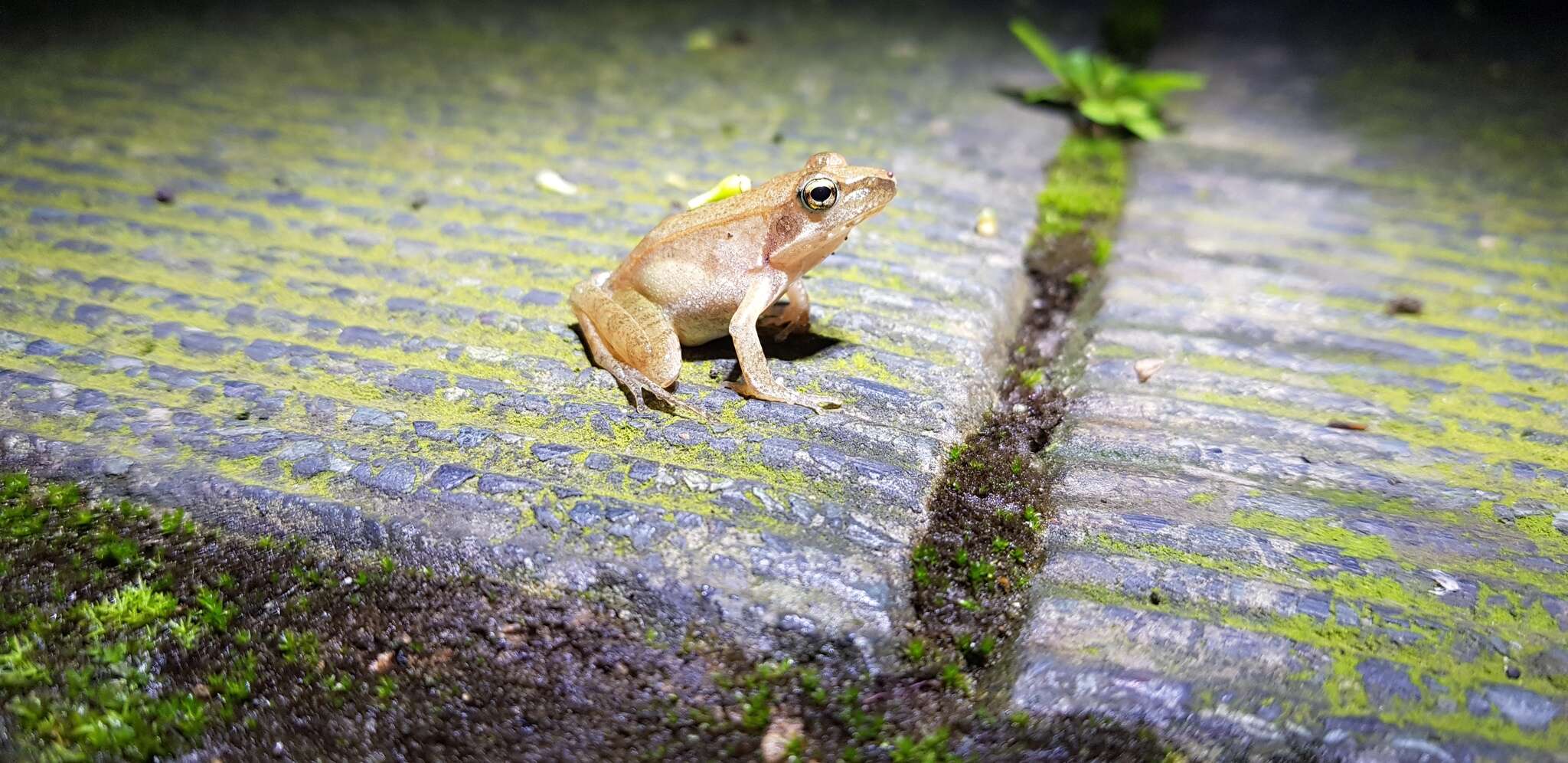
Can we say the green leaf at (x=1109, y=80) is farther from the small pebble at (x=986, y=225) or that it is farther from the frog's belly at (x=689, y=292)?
the frog's belly at (x=689, y=292)

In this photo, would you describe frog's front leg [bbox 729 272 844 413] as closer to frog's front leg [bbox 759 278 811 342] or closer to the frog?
the frog

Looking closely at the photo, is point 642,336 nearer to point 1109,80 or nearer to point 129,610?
point 129,610

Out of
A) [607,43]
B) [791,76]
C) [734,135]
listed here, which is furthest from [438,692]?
[607,43]

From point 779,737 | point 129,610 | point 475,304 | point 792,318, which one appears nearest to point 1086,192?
point 792,318

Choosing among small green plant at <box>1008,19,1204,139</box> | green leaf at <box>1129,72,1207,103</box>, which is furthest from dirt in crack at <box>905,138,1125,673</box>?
green leaf at <box>1129,72,1207,103</box>

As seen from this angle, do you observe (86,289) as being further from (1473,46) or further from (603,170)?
(1473,46)

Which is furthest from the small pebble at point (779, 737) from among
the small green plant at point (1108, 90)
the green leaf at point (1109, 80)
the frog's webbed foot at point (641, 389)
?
the green leaf at point (1109, 80)
